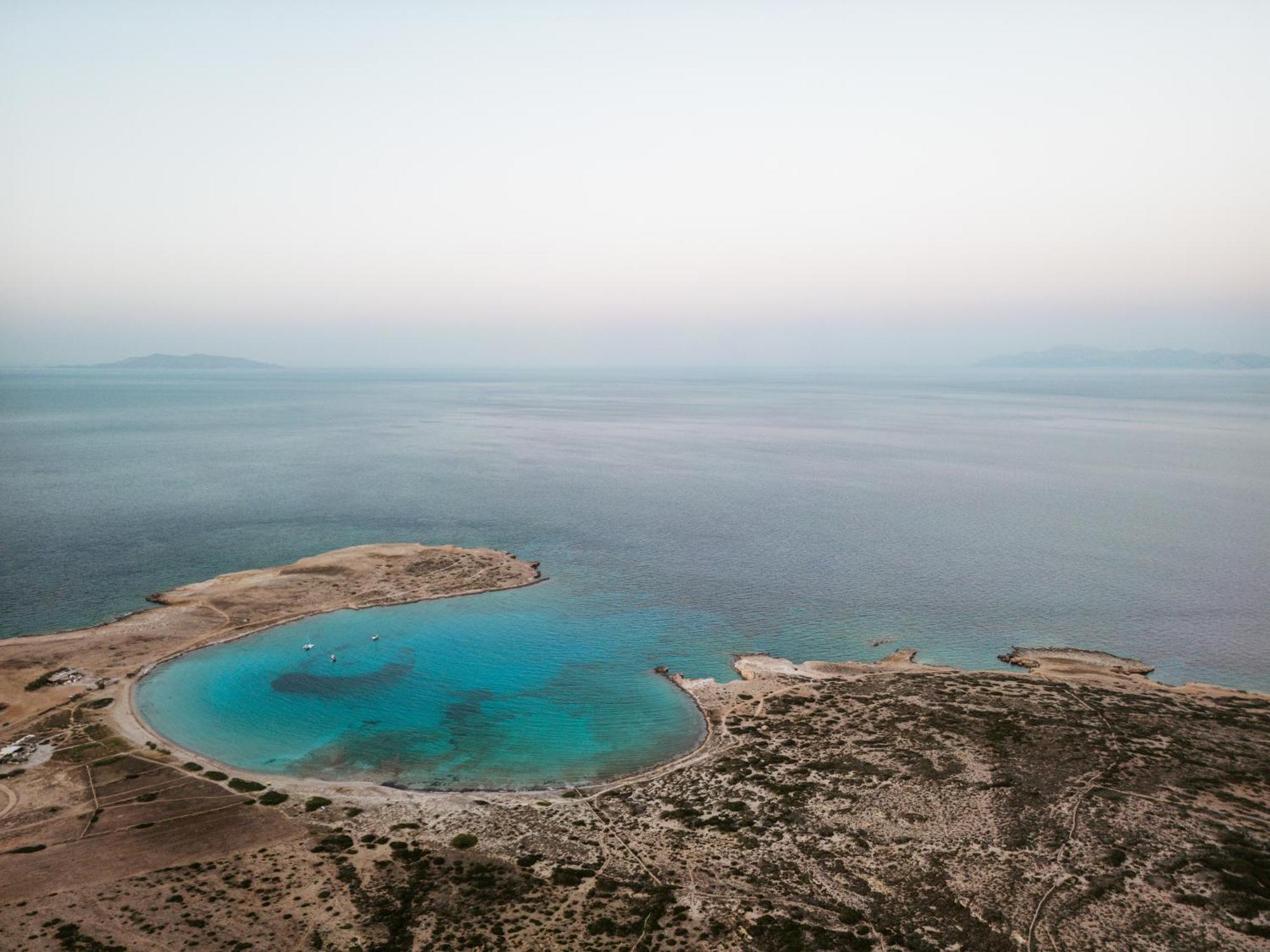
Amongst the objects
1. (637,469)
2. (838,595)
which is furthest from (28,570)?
(637,469)

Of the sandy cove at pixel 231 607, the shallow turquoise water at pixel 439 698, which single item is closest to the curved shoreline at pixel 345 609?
the sandy cove at pixel 231 607

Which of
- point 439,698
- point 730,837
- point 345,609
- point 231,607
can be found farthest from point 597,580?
point 730,837

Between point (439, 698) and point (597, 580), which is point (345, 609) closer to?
point (439, 698)

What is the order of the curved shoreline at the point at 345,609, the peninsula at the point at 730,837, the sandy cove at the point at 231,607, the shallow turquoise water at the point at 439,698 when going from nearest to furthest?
the peninsula at the point at 730,837, the curved shoreline at the point at 345,609, the shallow turquoise water at the point at 439,698, the sandy cove at the point at 231,607

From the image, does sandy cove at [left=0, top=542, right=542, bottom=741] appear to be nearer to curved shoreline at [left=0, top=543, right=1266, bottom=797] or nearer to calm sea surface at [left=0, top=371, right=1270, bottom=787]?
curved shoreline at [left=0, top=543, right=1266, bottom=797]

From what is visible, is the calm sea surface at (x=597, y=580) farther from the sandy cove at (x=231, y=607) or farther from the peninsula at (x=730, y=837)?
the peninsula at (x=730, y=837)

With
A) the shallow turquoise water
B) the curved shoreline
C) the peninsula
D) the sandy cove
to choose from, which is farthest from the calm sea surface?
the peninsula
